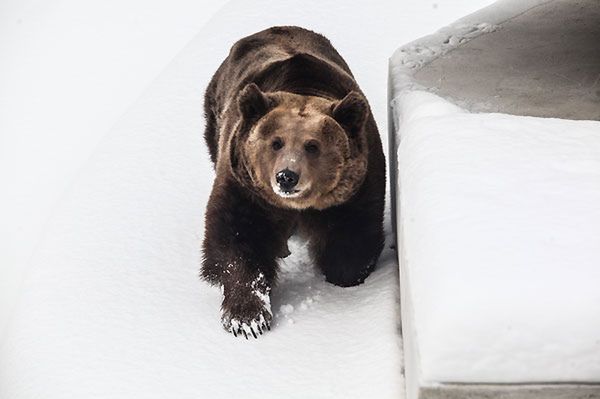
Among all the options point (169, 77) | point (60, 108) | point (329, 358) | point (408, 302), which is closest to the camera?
point (408, 302)

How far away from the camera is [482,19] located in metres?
6.65

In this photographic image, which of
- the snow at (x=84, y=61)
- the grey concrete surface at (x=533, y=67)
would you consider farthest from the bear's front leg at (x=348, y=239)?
the snow at (x=84, y=61)

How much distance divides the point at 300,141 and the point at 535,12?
2.47 meters

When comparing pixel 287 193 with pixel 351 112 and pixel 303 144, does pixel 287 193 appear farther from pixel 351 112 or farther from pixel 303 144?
pixel 351 112

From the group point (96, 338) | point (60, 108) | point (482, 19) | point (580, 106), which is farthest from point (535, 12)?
point (60, 108)

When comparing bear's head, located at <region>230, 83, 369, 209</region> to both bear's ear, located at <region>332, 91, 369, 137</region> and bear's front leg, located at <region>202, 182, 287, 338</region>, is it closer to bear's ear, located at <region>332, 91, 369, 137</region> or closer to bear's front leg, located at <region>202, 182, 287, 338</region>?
bear's ear, located at <region>332, 91, 369, 137</region>

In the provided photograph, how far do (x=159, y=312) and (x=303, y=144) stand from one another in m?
1.13

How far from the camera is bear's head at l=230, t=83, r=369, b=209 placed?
15.7ft

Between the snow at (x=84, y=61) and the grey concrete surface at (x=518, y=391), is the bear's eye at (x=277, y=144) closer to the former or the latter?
the grey concrete surface at (x=518, y=391)

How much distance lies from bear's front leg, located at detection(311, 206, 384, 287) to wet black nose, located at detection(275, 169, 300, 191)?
1.80 feet

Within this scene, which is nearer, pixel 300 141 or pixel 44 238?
pixel 300 141

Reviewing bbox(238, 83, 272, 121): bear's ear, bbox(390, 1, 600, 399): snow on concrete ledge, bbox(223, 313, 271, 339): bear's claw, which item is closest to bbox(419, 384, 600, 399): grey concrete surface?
bbox(390, 1, 600, 399): snow on concrete ledge

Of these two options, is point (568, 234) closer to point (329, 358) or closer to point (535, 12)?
point (329, 358)

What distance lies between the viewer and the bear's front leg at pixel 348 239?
5.15m
